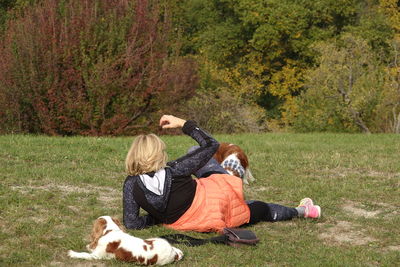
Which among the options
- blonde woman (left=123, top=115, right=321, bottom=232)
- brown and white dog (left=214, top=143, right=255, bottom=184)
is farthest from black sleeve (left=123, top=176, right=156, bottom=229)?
brown and white dog (left=214, top=143, right=255, bottom=184)

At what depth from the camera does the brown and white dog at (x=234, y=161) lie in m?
8.95

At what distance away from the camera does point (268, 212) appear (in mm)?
7035

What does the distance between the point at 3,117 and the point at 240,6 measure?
2339cm

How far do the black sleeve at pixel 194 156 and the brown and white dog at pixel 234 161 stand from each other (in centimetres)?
224

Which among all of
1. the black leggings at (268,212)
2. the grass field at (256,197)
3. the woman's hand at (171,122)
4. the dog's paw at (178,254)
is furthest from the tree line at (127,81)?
the dog's paw at (178,254)

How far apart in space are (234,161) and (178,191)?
280 centimetres

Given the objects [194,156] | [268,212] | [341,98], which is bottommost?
[341,98]

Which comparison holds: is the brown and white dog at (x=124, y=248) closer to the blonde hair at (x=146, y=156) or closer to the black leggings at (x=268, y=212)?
the blonde hair at (x=146, y=156)

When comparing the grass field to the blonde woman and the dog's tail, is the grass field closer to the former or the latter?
the dog's tail

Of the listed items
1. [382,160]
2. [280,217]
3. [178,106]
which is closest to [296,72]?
[178,106]

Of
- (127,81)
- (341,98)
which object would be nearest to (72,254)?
Answer: (127,81)

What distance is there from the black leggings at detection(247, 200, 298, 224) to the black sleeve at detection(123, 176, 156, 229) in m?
1.18

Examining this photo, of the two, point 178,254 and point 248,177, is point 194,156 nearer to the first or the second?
point 178,254

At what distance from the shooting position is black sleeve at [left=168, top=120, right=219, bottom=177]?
645 cm
